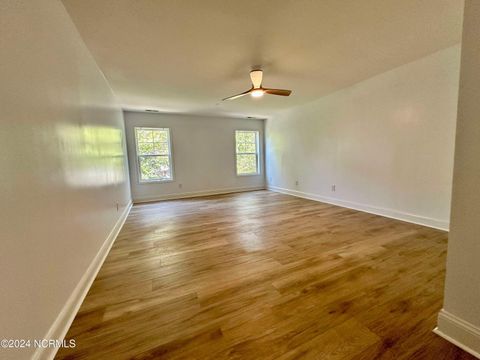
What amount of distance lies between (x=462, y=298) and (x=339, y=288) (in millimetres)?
728

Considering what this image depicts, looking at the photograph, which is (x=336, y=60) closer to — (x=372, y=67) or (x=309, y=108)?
(x=372, y=67)

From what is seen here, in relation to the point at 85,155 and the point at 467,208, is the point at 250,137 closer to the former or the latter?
the point at 85,155

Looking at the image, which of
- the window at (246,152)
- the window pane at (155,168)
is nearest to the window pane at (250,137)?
the window at (246,152)

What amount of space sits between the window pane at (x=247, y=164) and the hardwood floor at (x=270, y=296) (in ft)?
12.5

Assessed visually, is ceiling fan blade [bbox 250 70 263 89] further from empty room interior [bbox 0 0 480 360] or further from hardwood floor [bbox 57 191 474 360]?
hardwood floor [bbox 57 191 474 360]

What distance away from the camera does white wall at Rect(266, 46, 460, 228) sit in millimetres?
2713

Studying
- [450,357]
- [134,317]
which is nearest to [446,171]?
[450,357]

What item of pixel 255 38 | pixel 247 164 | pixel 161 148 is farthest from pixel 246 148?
pixel 255 38

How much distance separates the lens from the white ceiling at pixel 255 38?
177 centimetres

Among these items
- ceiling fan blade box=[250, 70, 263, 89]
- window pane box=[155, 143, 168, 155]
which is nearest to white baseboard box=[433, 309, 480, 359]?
ceiling fan blade box=[250, 70, 263, 89]

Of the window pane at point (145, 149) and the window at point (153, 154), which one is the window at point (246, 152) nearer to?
the window at point (153, 154)

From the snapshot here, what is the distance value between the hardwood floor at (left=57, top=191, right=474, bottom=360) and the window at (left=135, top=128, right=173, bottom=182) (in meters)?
2.86

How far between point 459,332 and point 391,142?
287 cm

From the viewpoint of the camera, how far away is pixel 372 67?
304 centimetres
